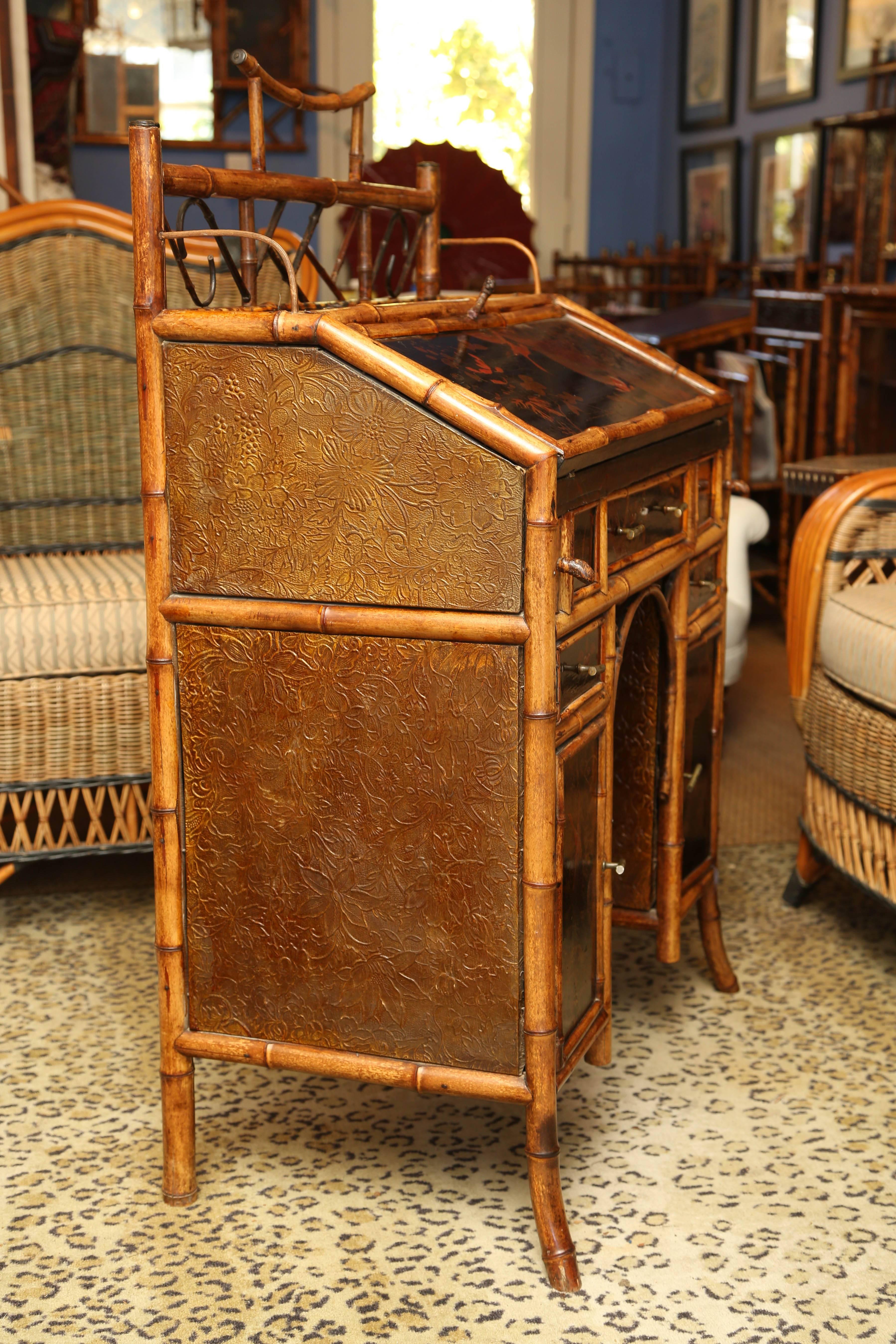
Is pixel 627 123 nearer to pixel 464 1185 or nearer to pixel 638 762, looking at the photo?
pixel 638 762

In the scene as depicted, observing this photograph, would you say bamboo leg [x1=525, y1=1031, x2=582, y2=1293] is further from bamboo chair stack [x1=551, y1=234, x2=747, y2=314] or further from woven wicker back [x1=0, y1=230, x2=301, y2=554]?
bamboo chair stack [x1=551, y1=234, x2=747, y2=314]

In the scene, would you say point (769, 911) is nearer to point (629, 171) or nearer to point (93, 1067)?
point (93, 1067)

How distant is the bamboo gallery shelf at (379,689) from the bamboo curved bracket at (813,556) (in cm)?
94

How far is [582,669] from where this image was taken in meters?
1.69

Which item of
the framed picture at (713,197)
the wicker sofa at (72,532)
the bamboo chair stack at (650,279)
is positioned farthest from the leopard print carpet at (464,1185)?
the framed picture at (713,197)

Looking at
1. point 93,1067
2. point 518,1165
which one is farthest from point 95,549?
point 518,1165

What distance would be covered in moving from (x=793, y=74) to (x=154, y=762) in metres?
4.89

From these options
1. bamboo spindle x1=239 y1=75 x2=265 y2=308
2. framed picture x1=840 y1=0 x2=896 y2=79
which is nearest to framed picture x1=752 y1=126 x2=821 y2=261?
framed picture x1=840 y1=0 x2=896 y2=79

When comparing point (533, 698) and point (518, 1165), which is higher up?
point (533, 698)

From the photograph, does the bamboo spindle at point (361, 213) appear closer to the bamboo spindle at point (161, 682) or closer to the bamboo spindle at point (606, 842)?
the bamboo spindle at point (161, 682)

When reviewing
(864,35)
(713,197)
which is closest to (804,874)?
(864,35)

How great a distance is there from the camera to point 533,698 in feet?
5.11

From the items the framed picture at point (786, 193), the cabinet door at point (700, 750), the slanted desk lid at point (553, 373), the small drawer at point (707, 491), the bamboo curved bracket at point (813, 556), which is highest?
the framed picture at point (786, 193)

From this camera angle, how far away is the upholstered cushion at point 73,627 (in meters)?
2.56
